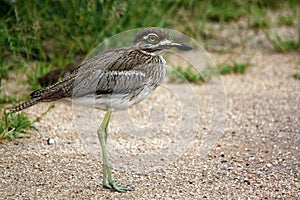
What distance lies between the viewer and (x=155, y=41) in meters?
3.34

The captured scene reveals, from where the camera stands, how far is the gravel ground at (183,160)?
3.24 m

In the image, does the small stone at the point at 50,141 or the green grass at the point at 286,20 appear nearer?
the small stone at the point at 50,141

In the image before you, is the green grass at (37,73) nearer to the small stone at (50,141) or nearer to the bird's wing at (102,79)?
the small stone at (50,141)

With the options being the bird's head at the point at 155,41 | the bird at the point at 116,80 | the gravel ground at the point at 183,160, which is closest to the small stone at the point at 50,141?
the gravel ground at the point at 183,160

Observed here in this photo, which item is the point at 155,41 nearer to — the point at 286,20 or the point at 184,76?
the point at 184,76

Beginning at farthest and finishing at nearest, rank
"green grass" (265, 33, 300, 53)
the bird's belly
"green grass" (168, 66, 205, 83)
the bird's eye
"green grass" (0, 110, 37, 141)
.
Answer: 1. "green grass" (265, 33, 300, 53)
2. "green grass" (168, 66, 205, 83)
3. "green grass" (0, 110, 37, 141)
4. the bird's eye
5. the bird's belly

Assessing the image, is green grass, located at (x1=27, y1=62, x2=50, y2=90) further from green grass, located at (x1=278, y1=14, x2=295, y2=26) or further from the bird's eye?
green grass, located at (x1=278, y1=14, x2=295, y2=26)

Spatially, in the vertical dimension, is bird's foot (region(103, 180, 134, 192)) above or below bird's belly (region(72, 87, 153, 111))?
below

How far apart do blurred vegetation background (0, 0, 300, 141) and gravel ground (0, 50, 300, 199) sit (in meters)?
0.38

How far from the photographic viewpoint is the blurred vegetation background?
15.3 feet

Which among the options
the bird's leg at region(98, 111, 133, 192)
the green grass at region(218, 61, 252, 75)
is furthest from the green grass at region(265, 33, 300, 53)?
the bird's leg at region(98, 111, 133, 192)

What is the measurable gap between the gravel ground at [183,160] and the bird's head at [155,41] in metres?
0.77

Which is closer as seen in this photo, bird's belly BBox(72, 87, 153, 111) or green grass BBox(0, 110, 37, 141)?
bird's belly BBox(72, 87, 153, 111)

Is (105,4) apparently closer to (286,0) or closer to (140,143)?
(140,143)
